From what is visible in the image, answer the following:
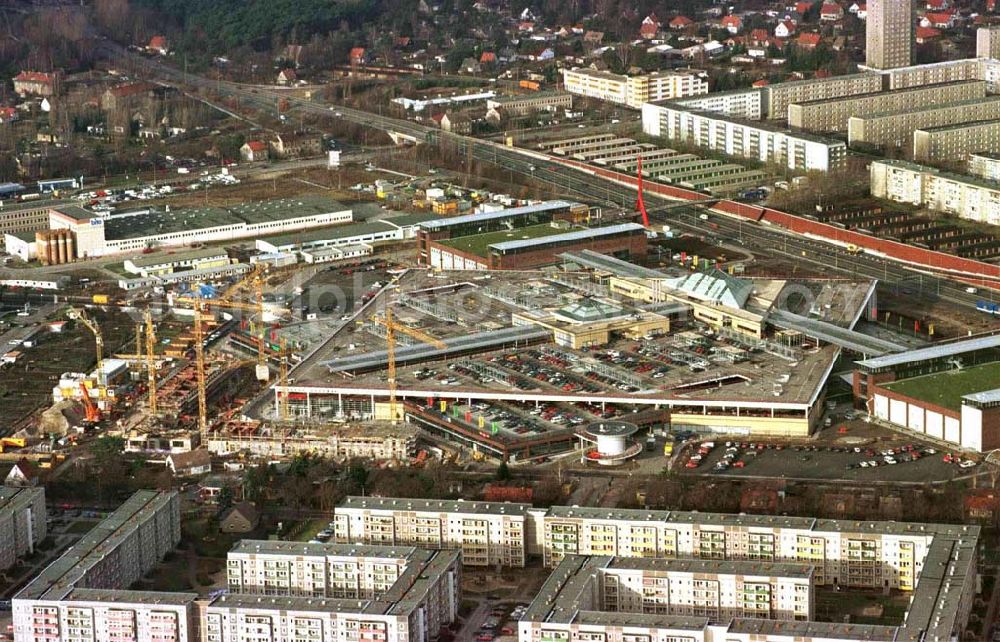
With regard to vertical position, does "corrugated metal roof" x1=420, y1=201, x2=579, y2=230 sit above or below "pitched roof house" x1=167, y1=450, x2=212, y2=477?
above

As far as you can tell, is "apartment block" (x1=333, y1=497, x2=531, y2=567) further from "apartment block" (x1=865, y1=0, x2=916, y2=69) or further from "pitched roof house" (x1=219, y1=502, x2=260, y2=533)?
"apartment block" (x1=865, y1=0, x2=916, y2=69)

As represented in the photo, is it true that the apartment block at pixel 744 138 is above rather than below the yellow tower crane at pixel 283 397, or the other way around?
above

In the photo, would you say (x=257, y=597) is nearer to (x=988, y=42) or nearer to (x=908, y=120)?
(x=908, y=120)

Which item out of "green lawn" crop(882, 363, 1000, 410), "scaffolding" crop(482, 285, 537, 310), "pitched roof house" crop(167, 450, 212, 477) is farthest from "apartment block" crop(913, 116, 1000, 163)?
"pitched roof house" crop(167, 450, 212, 477)

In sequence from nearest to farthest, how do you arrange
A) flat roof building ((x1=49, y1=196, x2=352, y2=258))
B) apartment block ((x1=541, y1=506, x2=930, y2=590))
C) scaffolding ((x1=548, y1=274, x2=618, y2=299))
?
apartment block ((x1=541, y1=506, x2=930, y2=590)), scaffolding ((x1=548, y1=274, x2=618, y2=299)), flat roof building ((x1=49, y1=196, x2=352, y2=258))

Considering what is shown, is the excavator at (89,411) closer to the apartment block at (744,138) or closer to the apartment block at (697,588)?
the apartment block at (697,588)

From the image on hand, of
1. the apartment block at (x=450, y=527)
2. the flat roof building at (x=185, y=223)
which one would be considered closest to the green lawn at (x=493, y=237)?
the flat roof building at (x=185, y=223)

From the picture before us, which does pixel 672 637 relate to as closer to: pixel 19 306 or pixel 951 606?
Answer: pixel 951 606

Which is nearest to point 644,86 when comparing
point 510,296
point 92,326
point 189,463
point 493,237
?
point 493,237
